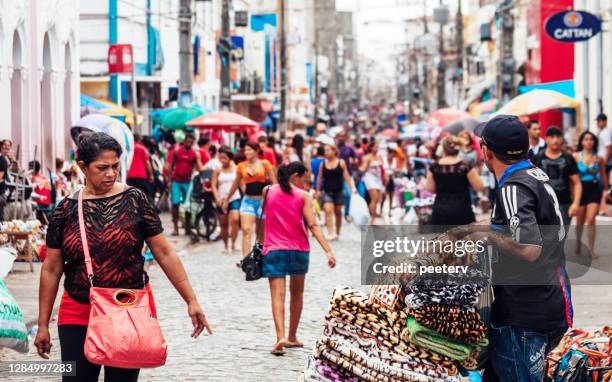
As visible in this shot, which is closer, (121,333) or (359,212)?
(121,333)

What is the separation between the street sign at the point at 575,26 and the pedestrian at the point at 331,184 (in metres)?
7.21

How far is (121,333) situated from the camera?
19.5 ft

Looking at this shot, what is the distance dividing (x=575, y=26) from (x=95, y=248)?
872 inches

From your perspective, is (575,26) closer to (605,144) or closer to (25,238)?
(605,144)

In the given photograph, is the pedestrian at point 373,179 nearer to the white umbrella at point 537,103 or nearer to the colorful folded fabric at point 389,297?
the white umbrella at point 537,103

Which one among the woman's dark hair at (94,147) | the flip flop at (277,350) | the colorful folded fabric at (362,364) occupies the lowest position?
the flip flop at (277,350)

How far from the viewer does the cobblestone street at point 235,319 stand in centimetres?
980

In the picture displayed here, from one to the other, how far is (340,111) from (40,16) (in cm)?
16578

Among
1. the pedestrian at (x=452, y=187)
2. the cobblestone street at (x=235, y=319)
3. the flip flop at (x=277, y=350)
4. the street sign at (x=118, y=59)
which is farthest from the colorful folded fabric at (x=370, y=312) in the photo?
the street sign at (x=118, y=59)

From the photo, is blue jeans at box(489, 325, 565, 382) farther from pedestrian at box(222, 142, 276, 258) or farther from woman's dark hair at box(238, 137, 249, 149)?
woman's dark hair at box(238, 137, 249, 149)

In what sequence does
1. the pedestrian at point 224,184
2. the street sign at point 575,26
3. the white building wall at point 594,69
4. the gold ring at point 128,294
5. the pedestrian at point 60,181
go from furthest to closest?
the white building wall at point 594,69 < the street sign at point 575,26 < the pedestrian at point 60,181 < the pedestrian at point 224,184 < the gold ring at point 128,294

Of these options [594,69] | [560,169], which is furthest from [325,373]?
[594,69]

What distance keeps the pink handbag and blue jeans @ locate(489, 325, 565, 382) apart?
1.56 meters

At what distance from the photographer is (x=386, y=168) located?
1260 inches
